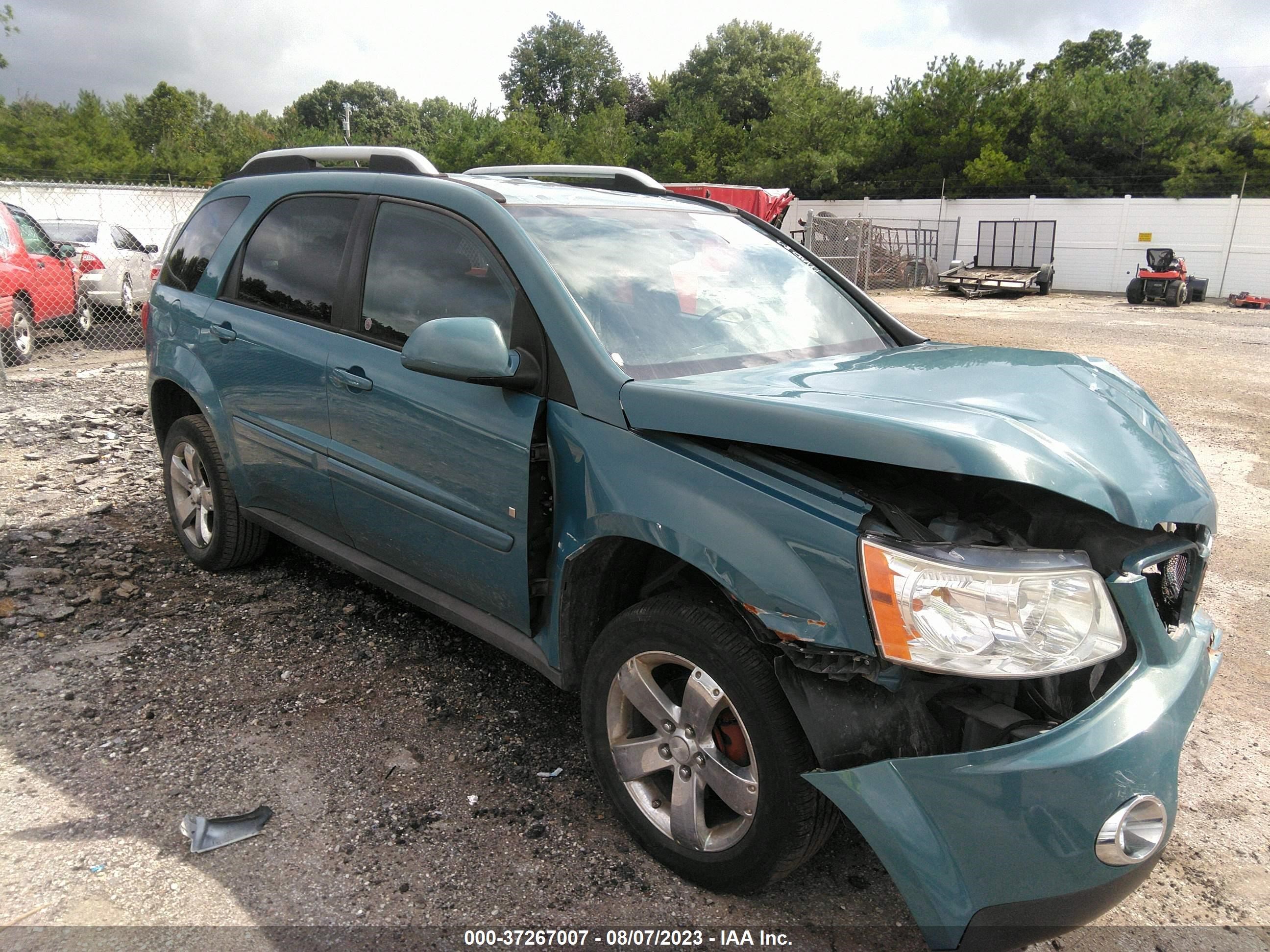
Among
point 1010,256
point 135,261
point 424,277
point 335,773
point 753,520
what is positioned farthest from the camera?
point 1010,256

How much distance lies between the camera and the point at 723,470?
7.22 feet

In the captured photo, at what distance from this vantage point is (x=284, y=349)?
3578 mm

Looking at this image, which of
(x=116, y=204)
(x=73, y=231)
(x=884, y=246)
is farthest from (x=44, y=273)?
(x=884, y=246)

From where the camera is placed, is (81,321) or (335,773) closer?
(335,773)

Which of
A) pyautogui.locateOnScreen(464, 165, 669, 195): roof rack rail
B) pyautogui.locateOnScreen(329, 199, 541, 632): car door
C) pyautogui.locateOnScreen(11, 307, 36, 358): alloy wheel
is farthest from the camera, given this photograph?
pyautogui.locateOnScreen(11, 307, 36, 358): alloy wheel

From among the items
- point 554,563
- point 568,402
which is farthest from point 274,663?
point 568,402

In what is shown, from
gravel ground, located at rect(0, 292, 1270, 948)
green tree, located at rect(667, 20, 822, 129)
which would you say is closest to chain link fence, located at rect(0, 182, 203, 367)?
gravel ground, located at rect(0, 292, 1270, 948)

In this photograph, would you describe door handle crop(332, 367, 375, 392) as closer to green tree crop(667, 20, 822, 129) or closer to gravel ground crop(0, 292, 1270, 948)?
gravel ground crop(0, 292, 1270, 948)

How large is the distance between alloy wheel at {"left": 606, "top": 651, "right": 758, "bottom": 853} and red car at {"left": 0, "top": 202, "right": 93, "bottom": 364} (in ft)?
32.5

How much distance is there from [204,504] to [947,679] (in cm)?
374

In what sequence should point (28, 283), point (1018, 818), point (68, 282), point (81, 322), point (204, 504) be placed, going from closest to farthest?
1. point (1018, 818)
2. point (204, 504)
3. point (28, 283)
4. point (68, 282)
5. point (81, 322)

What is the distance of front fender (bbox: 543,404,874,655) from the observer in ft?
6.47

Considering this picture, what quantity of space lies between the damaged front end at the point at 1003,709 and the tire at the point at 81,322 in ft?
41.6

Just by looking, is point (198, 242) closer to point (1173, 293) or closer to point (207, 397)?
point (207, 397)
